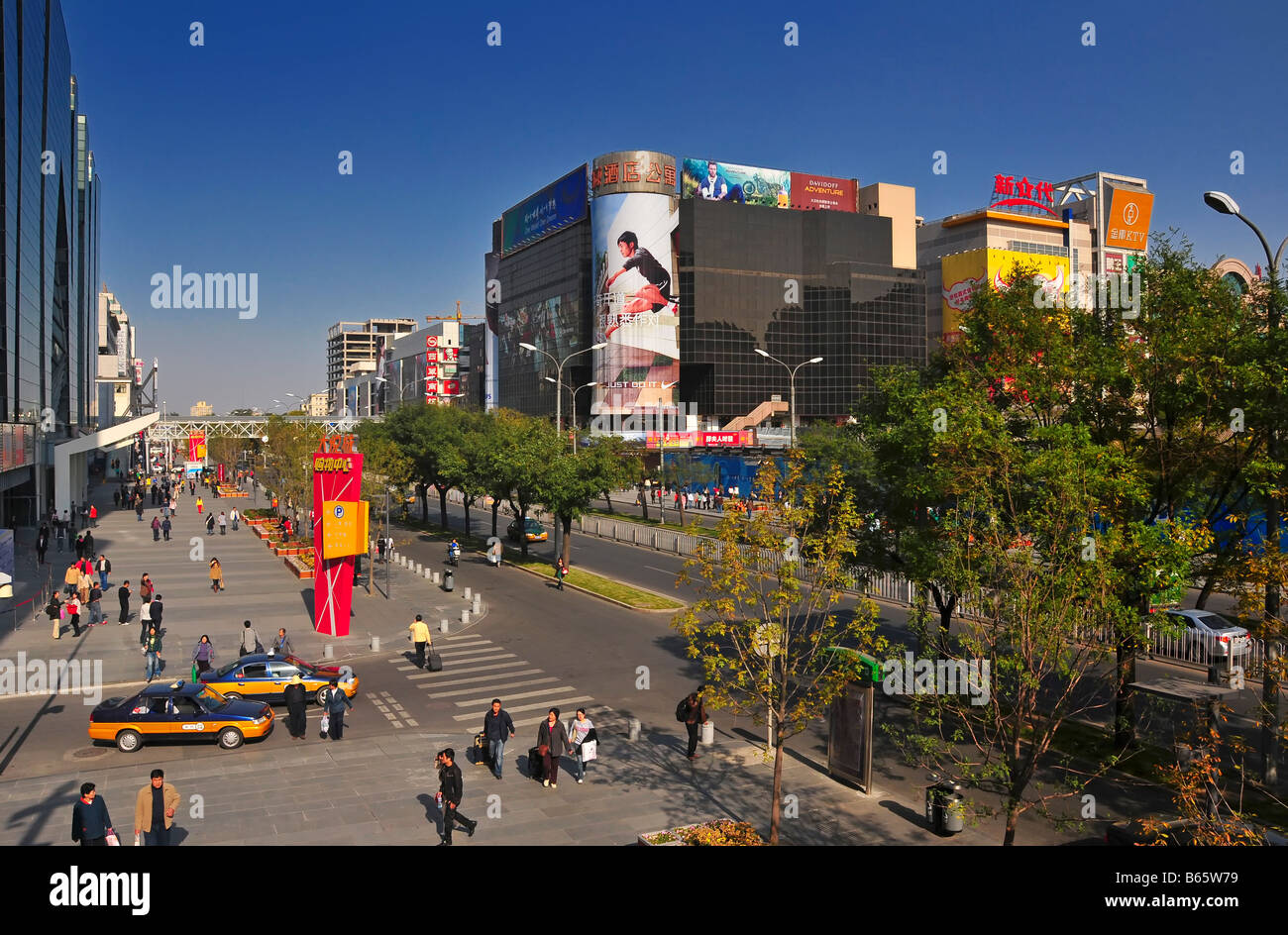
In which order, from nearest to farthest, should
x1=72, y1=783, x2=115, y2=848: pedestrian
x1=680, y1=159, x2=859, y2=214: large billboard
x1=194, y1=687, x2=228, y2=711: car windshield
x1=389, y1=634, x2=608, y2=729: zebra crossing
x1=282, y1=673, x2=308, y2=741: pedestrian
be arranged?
x1=72, y1=783, x2=115, y2=848: pedestrian, x1=194, y1=687, x2=228, y2=711: car windshield, x1=282, y1=673, x2=308, y2=741: pedestrian, x1=389, y1=634, x2=608, y2=729: zebra crossing, x1=680, y1=159, x2=859, y2=214: large billboard

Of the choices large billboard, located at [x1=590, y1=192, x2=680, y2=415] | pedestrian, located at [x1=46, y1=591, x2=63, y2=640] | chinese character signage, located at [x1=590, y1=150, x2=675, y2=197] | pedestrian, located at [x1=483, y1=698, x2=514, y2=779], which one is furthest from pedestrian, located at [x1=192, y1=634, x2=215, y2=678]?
chinese character signage, located at [x1=590, y1=150, x2=675, y2=197]

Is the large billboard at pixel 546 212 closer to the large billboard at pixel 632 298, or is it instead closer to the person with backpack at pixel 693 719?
the large billboard at pixel 632 298

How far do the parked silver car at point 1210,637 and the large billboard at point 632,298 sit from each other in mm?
89685

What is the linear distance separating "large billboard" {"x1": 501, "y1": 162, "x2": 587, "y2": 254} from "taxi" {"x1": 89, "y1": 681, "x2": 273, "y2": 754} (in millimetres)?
109399

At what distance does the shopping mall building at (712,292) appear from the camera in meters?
112

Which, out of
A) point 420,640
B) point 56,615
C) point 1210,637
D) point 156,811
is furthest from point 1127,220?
point 156,811

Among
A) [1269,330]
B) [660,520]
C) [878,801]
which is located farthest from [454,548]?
[1269,330]

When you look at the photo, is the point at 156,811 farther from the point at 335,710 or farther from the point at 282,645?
the point at 282,645

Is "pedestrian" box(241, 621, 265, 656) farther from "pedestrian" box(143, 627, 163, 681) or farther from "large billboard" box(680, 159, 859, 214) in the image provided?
"large billboard" box(680, 159, 859, 214)

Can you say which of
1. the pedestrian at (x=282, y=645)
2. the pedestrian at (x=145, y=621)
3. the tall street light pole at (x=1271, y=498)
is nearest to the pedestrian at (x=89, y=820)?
the pedestrian at (x=282, y=645)

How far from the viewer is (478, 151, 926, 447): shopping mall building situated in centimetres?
11238

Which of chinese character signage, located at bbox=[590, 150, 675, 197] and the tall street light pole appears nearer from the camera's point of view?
the tall street light pole

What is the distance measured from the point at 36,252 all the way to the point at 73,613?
45762 mm
